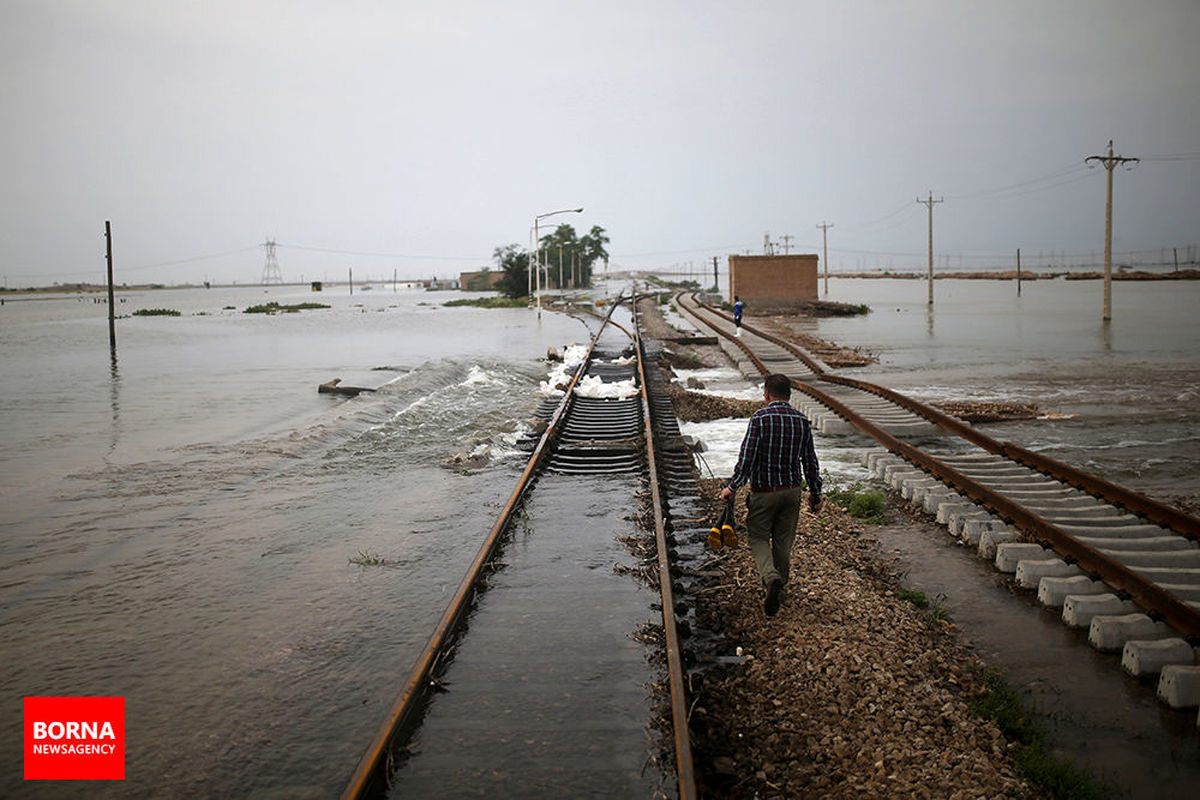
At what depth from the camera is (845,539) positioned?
27.7ft

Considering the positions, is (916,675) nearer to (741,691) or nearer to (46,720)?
(741,691)

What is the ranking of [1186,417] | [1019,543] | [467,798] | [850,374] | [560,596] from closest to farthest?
[467,798] < [560,596] < [1019,543] < [1186,417] < [850,374]

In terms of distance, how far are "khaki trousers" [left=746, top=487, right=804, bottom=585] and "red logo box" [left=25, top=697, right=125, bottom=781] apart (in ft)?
14.3

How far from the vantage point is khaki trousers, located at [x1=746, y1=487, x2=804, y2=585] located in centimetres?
649

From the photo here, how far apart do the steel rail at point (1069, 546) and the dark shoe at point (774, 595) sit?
2.52 metres

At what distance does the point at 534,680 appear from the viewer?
19.1 ft

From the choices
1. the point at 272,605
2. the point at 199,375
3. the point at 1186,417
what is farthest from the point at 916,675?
the point at 199,375

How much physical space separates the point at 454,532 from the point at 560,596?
8.39ft

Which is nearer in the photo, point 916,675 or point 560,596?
point 916,675

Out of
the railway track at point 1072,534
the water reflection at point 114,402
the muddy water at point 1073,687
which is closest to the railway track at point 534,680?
the muddy water at point 1073,687

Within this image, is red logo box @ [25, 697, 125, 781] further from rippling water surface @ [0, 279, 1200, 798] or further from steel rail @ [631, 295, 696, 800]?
steel rail @ [631, 295, 696, 800]

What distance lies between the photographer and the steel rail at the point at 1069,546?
5906mm

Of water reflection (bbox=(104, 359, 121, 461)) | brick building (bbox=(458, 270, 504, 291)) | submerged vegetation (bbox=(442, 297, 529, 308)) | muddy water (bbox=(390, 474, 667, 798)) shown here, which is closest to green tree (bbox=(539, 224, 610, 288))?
brick building (bbox=(458, 270, 504, 291))

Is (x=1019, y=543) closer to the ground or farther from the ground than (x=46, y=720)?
farther from the ground
